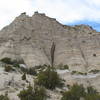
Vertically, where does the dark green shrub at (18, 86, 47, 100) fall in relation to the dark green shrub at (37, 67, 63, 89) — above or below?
below

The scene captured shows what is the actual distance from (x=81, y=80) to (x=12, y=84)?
45.8 ft

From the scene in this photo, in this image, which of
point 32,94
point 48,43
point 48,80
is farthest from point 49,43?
point 32,94

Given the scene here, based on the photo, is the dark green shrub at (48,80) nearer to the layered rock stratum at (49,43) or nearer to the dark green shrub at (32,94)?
the dark green shrub at (32,94)

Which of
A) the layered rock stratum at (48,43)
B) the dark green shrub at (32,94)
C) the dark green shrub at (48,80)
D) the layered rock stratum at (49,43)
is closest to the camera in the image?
the dark green shrub at (32,94)

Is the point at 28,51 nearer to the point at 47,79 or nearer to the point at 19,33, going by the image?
the point at 19,33

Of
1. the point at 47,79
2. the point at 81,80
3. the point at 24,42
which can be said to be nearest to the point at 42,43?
the point at 24,42

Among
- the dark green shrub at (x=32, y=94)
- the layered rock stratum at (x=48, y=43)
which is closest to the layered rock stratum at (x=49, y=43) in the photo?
the layered rock stratum at (x=48, y=43)

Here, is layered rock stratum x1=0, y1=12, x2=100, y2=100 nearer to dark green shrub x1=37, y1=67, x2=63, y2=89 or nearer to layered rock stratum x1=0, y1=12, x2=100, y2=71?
layered rock stratum x1=0, y1=12, x2=100, y2=71

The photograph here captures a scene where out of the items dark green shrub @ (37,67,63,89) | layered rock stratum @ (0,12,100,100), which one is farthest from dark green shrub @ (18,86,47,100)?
layered rock stratum @ (0,12,100,100)

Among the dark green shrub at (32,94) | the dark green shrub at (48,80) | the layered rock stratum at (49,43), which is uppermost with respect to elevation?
the layered rock stratum at (49,43)

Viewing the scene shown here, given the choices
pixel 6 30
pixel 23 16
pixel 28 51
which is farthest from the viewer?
pixel 23 16

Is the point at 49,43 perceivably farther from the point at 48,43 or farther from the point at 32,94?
the point at 32,94

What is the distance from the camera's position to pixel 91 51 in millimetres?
64250

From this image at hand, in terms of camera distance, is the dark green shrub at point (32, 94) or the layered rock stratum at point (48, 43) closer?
the dark green shrub at point (32, 94)
